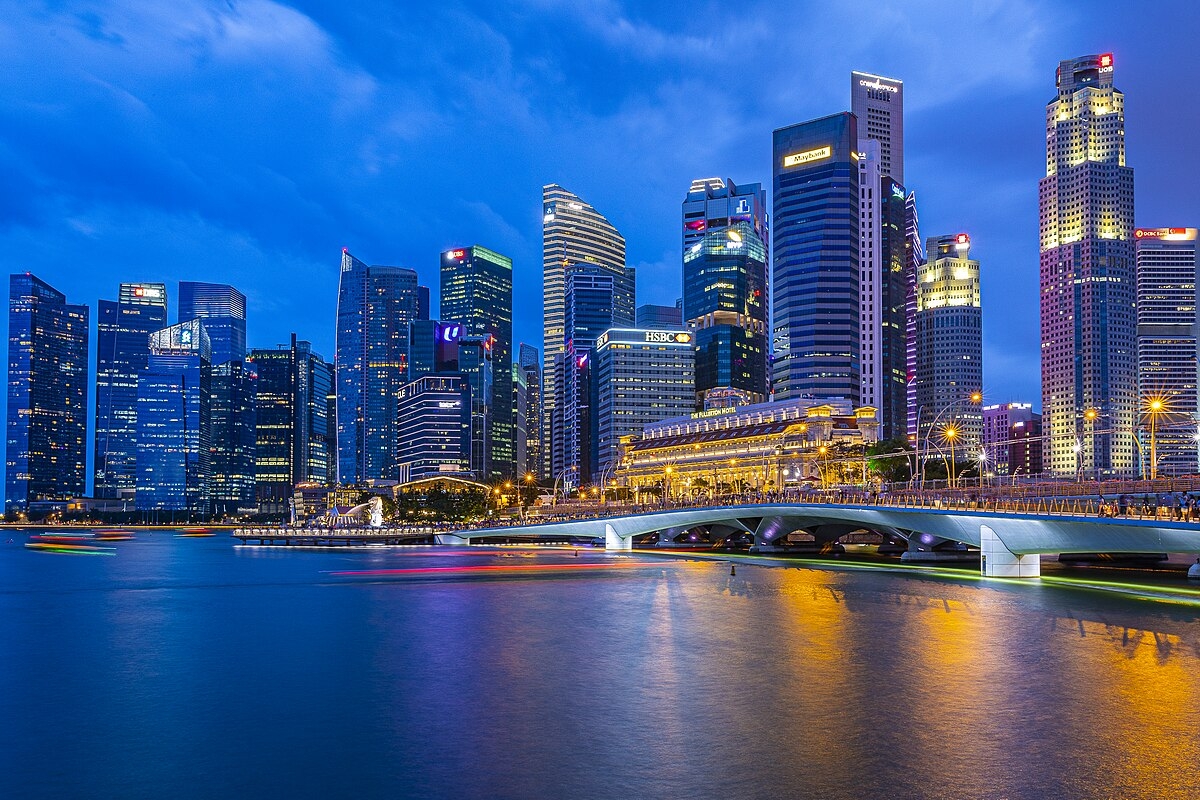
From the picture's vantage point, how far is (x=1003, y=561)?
76562 millimetres

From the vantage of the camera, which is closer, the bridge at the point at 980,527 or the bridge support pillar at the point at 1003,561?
the bridge at the point at 980,527

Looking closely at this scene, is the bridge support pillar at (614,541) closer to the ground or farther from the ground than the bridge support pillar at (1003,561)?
closer to the ground

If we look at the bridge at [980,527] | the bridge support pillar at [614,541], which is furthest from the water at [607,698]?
the bridge support pillar at [614,541]

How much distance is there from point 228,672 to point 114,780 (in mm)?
14899

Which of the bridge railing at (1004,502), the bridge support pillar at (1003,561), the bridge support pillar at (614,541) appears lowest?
the bridge support pillar at (614,541)

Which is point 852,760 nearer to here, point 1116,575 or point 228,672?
point 228,672

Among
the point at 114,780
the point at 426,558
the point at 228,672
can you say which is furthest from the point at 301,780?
the point at 426,558

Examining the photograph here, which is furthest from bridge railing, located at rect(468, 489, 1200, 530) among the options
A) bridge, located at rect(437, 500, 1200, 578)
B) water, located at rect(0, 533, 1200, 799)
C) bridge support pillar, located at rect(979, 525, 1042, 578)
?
water, located at rect(0, 533, 1200, 799)

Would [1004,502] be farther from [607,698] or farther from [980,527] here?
[607,698]

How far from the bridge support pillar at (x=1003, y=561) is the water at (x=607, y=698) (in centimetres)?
1128

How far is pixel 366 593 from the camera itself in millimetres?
72125

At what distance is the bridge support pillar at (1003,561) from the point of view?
7594 centimetres

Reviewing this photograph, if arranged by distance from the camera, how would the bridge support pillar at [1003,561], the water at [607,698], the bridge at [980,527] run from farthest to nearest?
the bridge support pillar at [1003,561] < the bridge at [980,527] < the water at [607,698]

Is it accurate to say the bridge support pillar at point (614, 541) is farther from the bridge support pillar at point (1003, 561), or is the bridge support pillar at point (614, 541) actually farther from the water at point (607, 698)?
the water at point (607, 698)
